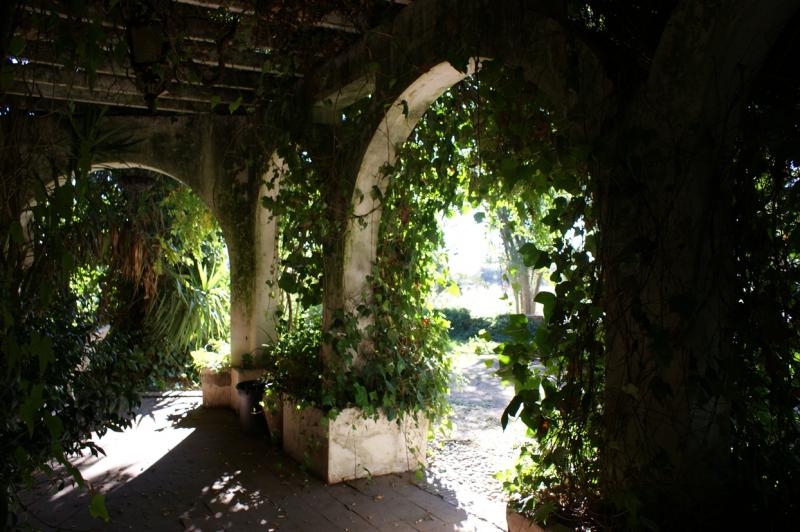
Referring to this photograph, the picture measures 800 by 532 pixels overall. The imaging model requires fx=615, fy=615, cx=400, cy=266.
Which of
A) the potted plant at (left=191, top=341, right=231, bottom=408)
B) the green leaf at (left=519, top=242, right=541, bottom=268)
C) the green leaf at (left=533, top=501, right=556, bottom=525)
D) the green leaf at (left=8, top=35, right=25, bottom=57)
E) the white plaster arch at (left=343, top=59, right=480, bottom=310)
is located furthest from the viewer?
the potted plant at (left=191, top=341, right=231, bottom=408)

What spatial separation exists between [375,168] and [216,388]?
334 cm

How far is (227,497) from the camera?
3898 millimetres

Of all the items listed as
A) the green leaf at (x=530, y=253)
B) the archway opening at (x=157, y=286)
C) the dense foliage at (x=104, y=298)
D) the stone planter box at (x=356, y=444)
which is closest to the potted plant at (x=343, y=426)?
the stone planter box at (x=356, y=444)

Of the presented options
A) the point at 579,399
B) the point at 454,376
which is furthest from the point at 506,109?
the point at 454,376

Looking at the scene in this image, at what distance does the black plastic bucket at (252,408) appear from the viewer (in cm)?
520

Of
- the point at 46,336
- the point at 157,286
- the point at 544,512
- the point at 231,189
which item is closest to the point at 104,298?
the point at 157,286

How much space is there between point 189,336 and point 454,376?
15.0 ft

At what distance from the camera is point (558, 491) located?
2.30 m

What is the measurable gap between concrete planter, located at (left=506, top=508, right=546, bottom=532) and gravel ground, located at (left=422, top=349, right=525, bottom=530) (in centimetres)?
33

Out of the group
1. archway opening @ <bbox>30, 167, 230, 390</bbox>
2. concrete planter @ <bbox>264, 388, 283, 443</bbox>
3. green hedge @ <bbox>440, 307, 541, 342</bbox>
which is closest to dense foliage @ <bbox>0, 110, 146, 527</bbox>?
concrete planter @ <bbox>264, 388, 283, 443</bbox>

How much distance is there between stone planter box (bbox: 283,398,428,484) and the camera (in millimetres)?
4055

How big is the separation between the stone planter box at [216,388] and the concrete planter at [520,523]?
168 inches

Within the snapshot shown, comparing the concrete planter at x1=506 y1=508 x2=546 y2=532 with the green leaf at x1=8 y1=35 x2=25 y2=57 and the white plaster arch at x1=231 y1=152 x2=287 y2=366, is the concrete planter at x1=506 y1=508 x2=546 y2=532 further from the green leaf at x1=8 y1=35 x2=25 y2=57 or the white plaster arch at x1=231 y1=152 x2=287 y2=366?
the white plaster arch at x1=231 y1=152 x2=287 y2=366

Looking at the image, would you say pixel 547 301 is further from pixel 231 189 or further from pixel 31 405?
pixel 231 189
